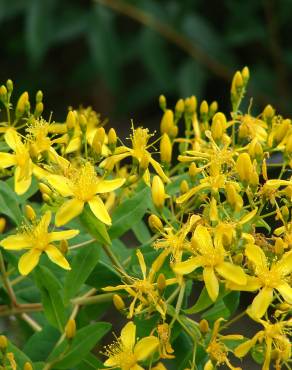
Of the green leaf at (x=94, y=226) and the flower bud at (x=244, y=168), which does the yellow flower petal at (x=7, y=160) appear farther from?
the flower bud at (x=244, y=168)

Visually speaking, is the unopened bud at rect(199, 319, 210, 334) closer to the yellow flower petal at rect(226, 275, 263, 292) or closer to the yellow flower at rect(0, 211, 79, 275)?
the yellow flower petal at rect(226, 275, 263, 292)

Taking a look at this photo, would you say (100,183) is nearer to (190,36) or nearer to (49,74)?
(190,36)

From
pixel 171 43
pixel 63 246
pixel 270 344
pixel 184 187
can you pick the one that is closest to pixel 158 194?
pixel 184 187

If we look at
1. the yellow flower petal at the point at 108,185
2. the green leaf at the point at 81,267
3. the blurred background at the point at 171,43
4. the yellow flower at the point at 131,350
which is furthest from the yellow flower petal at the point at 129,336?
the blurred background at the point at 171,43

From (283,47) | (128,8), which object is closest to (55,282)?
(128,8)

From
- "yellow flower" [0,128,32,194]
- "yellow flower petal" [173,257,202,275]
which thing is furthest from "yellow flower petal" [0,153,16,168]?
"yellow flower petal" [173,257,202,275]

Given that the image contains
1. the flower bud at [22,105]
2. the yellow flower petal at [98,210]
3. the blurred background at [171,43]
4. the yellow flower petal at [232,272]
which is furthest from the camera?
the blurred background at [171,43]
